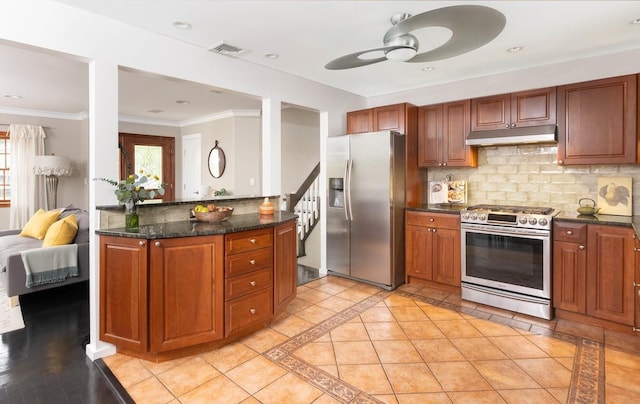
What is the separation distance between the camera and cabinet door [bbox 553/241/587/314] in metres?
3.05

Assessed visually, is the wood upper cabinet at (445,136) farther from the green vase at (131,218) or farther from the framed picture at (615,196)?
the green vase at (131,218)

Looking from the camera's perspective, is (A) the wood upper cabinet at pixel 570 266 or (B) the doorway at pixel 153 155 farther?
(B) the doorway at pixel 153 155

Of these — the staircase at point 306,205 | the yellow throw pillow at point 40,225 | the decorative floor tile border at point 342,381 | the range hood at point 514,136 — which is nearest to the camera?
the decorative floor tile border at point 342,381

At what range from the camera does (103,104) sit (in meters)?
2.56

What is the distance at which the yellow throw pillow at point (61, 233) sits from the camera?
12.2 ft

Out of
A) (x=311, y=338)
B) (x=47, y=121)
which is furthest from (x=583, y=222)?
(x=47, y=121)

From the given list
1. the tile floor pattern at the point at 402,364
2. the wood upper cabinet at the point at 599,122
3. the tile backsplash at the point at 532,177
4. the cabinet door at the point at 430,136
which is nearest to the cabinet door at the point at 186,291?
the tile floor pattern at the point at 402,364

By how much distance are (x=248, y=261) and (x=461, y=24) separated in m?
2.16

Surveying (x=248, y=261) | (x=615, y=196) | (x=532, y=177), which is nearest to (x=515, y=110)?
(x=532, y=177)

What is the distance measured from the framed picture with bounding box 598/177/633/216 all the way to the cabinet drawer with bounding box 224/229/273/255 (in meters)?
3.18

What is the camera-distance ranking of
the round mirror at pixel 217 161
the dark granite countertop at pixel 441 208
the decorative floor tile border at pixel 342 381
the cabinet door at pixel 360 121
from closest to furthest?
the decorative floor tile border at pixel 342 381 → the dark granite countertop at pixel 441 208 → the cabinet door at pixel 360 121 → the round mirror at pixel 217 161

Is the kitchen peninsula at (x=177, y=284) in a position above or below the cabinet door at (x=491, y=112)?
below

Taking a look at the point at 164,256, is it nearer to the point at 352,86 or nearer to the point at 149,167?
the point at 352,86

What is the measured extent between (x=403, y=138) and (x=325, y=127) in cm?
101
